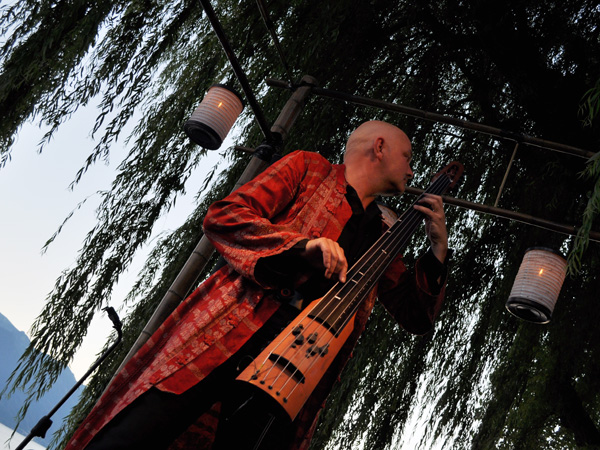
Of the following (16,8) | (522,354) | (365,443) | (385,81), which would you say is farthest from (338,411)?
(16,8)

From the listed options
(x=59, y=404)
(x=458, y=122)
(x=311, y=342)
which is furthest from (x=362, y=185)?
(x=458, y=122)

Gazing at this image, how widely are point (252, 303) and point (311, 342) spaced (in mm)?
205

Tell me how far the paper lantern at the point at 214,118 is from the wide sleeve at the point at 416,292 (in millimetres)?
1334

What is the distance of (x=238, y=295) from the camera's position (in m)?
1.21

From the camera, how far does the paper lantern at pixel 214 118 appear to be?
102 inches

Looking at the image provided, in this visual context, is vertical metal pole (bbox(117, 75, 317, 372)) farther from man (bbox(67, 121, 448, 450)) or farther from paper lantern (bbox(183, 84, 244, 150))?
man (bbox(67, 121, 448, 450))

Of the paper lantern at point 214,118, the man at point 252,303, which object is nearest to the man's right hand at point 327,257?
the man at point 252,303

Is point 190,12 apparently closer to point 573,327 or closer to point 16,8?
point 16,8

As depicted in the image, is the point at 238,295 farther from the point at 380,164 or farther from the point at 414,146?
the point at 414,146

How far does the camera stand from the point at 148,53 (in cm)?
288

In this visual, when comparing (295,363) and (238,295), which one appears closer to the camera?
(295,363)

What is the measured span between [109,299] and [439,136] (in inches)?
86.5

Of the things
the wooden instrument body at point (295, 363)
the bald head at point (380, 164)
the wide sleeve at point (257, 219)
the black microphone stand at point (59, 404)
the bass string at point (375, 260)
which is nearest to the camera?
the wooden instrument body at point (295, 363)

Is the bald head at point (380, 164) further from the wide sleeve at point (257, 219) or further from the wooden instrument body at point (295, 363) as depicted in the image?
the wooden instrument body at point (295, 363)
